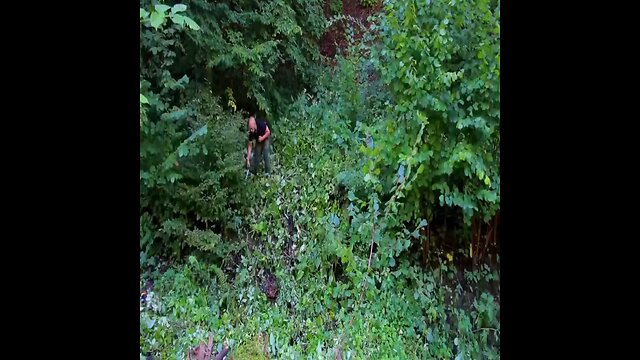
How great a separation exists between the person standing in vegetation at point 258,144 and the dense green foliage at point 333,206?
101 mm

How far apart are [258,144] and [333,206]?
0.73 m

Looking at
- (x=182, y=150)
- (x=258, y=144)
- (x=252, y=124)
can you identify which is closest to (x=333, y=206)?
(x=258, y=144)

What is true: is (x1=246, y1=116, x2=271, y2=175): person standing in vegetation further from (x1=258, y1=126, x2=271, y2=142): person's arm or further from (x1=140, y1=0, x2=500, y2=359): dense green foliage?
(x1=140, y1=0, x2=500, y2=359): dense green foliage

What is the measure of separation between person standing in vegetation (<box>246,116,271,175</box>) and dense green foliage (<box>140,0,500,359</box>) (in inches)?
4.0

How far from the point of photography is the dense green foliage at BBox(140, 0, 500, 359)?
8.32ft

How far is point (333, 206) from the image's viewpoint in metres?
3.19

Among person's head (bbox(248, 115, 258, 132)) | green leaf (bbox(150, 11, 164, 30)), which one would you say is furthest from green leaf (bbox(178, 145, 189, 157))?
green leaf (bbox(150, 11, 164, 30))

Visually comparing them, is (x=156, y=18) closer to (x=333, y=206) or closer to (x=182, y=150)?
(x=182, y=150)

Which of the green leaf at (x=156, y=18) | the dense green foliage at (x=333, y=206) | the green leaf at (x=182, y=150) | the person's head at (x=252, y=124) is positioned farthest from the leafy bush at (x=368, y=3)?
the green leaf at (x=156, y=18)

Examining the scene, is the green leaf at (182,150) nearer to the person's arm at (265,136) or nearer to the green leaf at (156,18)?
the person's arm at (265,136)
